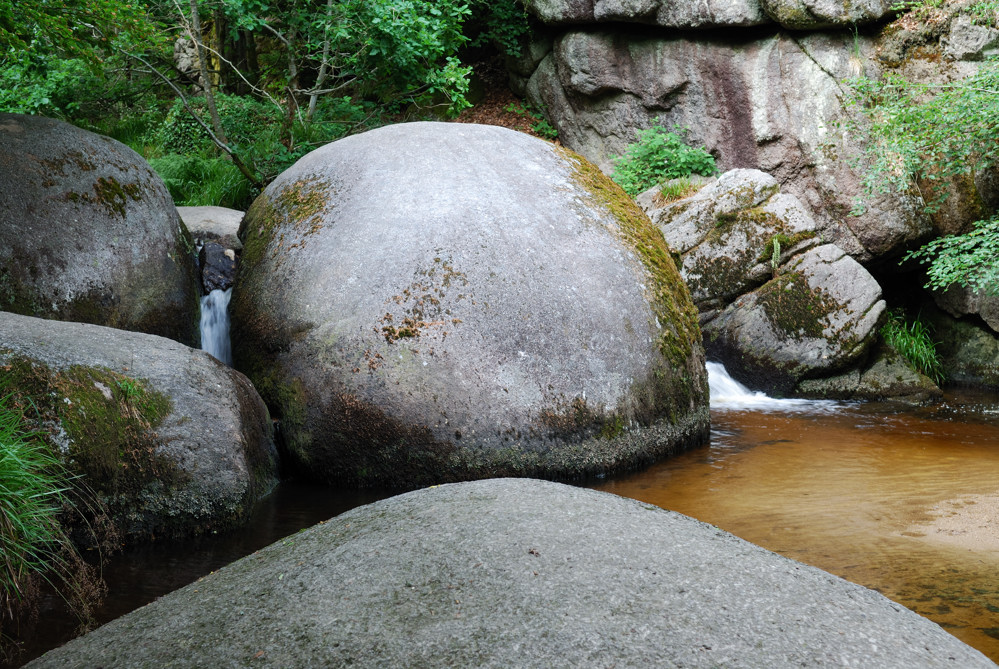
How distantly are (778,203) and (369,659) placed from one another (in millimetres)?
7739

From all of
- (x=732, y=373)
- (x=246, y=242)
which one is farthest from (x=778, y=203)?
(x=246, y=242)

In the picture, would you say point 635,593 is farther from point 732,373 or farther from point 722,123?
point 722,123

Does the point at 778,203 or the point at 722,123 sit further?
the point at 722,123

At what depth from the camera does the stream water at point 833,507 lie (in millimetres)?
3316

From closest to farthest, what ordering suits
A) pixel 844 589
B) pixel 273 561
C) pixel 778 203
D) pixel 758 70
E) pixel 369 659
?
pixel 369 659
pixel 844 589
pixel 273 561
pixel 778 203
pixel 758 70

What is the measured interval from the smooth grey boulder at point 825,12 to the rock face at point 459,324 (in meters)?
5.71

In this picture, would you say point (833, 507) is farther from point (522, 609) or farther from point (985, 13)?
point (985, 13)

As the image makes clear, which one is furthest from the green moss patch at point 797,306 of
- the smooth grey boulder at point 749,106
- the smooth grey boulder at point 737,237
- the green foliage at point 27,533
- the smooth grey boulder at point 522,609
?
the green foliage at point 27,533

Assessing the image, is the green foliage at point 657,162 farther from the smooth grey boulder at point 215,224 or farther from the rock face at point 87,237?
the rock face at point 87,237

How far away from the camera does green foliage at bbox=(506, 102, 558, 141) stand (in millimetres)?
13016

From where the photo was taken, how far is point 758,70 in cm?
1058

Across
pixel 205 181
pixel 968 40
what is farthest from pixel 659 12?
pixel 205 181

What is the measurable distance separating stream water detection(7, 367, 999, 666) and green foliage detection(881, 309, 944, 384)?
1595 mm

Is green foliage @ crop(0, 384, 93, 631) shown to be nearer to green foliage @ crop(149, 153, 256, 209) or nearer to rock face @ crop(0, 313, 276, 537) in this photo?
rock face @ crop(0, 313, 276, 537)
